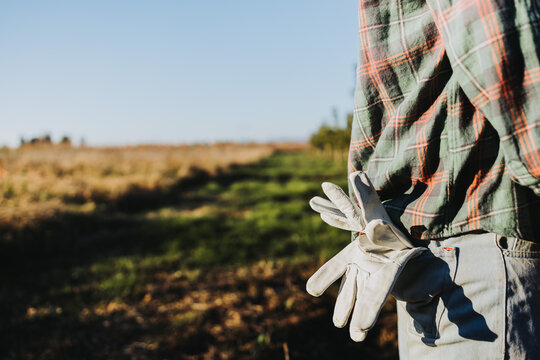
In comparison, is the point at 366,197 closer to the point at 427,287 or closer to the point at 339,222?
the point at 339,222

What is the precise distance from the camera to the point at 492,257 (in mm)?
805

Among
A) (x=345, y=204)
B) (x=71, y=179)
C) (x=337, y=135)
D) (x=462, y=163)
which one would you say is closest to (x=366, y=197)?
(x=345, y=204)

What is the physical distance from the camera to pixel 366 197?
94 centimetres

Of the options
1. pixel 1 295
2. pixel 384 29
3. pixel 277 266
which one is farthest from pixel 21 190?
pixel 384 29

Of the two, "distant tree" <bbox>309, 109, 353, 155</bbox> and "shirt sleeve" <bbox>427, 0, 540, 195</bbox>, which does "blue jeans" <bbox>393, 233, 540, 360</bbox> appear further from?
"distant tree" <bbox>309, 109, 353, 155</bbox>

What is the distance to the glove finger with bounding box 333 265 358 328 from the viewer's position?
1.00 m

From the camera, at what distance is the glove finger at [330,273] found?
1.06 m

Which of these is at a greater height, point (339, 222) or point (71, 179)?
point (71, 179)

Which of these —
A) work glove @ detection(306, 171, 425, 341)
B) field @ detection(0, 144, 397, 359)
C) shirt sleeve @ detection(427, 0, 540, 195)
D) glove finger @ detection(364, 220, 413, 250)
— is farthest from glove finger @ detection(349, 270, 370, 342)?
field @ detection(0, 144, 397, 359)

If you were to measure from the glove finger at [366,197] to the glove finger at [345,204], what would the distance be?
49 mm

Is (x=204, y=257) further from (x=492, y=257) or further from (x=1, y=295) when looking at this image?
(x=492, y=257)

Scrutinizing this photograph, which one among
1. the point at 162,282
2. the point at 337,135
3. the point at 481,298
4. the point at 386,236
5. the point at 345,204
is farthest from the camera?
the point at 337,135

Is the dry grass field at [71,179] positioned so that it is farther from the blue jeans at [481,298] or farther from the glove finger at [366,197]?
the blue jeans at [481,298]

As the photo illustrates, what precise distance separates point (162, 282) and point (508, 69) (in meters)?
4.10
